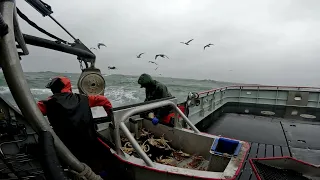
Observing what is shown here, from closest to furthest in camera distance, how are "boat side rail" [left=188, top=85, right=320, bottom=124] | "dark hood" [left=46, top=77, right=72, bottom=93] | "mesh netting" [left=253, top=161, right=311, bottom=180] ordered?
"dark hood" [left=46, top=77, right=72, bottom=93], "mesh netting" [left=253, top=161, right=311, bottom=180], "boat side rail" [left=188, top=85, right=320, bottom=124]

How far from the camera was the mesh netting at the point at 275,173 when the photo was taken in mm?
3252

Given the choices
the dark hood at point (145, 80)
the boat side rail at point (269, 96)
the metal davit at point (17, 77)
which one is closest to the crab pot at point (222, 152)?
the metal davit at point (17, 77)

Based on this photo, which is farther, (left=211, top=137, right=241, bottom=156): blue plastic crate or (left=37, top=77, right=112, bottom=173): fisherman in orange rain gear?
(left=211, top=137, right=241, bottom=156): blue plastic crate

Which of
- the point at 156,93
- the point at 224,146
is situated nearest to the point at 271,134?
the point at 156,93

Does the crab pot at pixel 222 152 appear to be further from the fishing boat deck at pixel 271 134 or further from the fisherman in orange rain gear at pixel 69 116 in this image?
the fisherman in orange rain gear at pixel 69 116

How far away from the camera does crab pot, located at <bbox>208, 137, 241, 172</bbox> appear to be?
281cm

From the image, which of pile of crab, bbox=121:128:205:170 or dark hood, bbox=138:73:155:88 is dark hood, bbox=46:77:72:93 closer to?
pile of crab, bbox=121:128:205:170

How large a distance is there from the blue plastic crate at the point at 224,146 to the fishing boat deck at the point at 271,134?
63 centimetres

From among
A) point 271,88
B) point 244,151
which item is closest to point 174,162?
point 244,151

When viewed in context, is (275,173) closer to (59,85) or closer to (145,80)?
(145,80)

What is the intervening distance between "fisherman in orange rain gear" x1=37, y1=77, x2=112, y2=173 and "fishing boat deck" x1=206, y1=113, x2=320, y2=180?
8.81 ft

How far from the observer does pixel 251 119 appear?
924 cm

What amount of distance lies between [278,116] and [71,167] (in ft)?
35.2

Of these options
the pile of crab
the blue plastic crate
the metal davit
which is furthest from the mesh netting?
the metal davit
